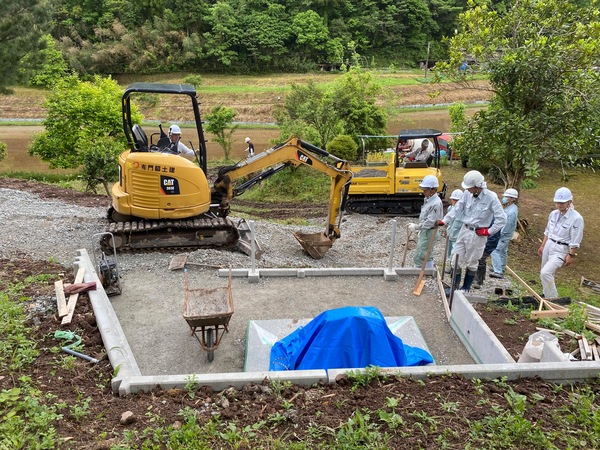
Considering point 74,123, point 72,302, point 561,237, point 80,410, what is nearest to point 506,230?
point 561,237

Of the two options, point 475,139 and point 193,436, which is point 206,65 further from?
point 193,436

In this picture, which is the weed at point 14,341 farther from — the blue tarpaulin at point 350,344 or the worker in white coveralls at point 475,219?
the worker in white coveralls at point 475,219

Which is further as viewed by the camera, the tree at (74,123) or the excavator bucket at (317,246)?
the tree at (74,123)

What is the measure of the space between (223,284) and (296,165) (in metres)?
3.27

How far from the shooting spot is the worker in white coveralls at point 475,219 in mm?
7500

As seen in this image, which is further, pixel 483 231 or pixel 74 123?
pixel 74 123

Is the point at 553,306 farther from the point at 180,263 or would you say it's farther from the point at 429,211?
the point at 180,263

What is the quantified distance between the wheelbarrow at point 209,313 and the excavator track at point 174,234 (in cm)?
315

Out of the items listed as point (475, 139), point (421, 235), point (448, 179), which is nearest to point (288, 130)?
point (448, 179)

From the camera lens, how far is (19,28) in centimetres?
1673

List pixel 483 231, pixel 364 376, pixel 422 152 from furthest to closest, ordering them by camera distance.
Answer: pixel 422 152
pixel 483 231
pixel 364 376

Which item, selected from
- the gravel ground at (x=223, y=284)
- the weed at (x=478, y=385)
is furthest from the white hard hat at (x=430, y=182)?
the weed at (x=478, y=385)

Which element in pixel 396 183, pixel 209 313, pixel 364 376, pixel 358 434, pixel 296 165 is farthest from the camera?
pixel 396 183

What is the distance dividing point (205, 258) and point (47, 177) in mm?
15027
